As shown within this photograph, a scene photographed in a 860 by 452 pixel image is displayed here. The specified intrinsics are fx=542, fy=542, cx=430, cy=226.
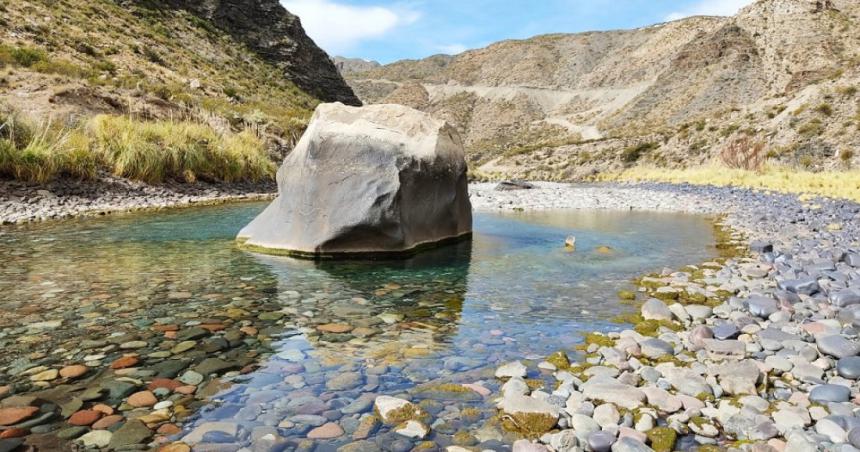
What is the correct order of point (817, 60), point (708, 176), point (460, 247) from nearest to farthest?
1. point (460, 247)
2. point (708, 176)
3. point (817, 60)

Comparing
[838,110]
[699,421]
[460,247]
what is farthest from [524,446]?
[838,110]

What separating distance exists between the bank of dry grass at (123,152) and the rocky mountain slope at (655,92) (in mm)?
26596

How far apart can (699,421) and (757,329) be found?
1778 millimetres

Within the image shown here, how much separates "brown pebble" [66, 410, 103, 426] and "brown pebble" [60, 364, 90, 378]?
1.98 feet

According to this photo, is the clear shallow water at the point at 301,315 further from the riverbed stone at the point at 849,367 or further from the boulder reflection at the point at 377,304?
the riverbed stone at the point at 849,367

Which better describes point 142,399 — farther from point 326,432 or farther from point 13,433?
point 326,432

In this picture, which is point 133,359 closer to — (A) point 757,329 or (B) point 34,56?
(A) point 757,329

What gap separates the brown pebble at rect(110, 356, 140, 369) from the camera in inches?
144

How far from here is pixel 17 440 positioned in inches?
104

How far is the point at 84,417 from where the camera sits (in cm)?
294

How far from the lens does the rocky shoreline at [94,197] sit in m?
11.1

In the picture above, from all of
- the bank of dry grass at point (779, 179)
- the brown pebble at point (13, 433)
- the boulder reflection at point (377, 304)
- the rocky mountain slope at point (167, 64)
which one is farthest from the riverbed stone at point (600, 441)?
the rocky mountain slope at point (167, 64)

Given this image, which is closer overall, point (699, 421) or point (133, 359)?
point (699, 421)

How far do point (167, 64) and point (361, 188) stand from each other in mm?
36963
